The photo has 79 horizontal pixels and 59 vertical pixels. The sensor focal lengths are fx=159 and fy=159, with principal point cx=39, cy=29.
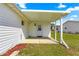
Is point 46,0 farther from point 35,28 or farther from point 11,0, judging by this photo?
point 35,28

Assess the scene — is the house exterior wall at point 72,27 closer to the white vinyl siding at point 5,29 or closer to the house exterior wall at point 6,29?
the house exterior wall at point 6,29

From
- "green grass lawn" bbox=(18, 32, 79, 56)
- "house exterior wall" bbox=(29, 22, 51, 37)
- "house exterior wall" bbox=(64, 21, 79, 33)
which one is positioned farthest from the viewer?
"house exterior wall" bbox=(64, 21, 79, 33)

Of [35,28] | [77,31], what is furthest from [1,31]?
[77,31]

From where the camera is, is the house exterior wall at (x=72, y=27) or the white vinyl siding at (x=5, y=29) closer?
the white vinyl siding at (x=5, y=29)

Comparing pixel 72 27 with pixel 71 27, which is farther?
pixel 71 27

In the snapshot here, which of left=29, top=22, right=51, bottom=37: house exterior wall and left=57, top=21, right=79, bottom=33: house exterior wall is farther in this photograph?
left=57, top=21, right=79, bottom=33: house exterior wall

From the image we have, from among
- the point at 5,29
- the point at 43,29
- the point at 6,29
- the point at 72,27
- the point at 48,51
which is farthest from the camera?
the point at 72,27

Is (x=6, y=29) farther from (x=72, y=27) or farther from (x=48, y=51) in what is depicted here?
(x=72, y=27)

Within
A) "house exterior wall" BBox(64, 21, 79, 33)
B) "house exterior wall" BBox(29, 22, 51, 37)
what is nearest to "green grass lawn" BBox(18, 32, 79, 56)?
"house exterior wall" BBox(29, 22, 51, 37)

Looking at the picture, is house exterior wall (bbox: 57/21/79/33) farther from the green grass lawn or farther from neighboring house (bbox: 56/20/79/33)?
the green grass lawn

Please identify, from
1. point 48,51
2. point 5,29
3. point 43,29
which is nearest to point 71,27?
point 43,29

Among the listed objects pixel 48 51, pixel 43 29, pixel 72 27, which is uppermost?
pixel 72 27

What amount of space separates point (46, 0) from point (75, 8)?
28.5 ft

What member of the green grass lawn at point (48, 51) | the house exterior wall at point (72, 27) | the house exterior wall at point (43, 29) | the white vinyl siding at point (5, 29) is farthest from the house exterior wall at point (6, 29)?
the house exterior wall at point (72, 27)
